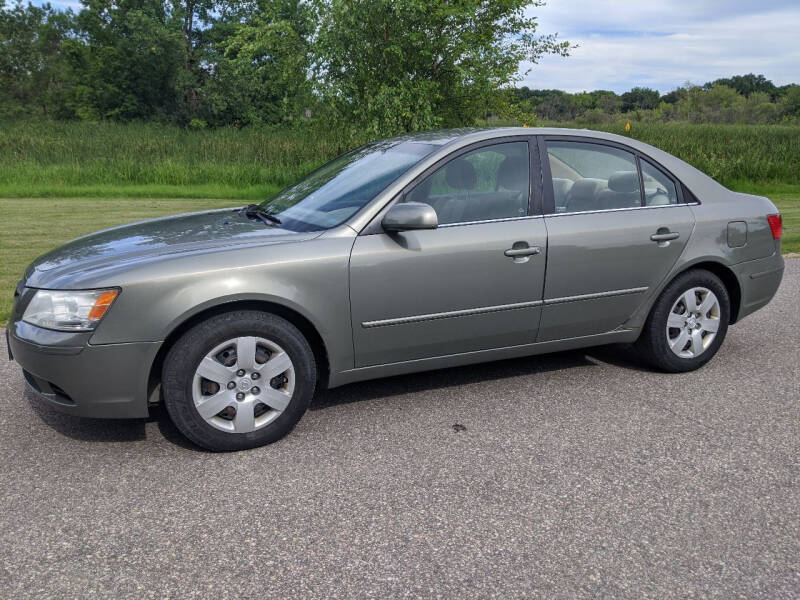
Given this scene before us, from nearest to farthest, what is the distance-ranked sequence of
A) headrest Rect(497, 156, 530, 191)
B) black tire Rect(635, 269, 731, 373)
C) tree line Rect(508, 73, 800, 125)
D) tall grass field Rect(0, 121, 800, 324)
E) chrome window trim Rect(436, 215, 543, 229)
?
chrome window trim Rect(436, 215, 543, 229), headrest Rect(497, 156, 530, 191), black tire Rect(635, 269, 731, 373), tall grass field Rect(0, 121, 800, 324), tree line Rect(508, 73, 800, 125)

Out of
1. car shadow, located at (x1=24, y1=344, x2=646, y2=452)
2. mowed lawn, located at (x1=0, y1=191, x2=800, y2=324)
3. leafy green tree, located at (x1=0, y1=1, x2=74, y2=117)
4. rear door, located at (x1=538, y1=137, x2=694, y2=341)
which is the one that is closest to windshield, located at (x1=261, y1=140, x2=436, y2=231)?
rear door, located at (x1=538, y1=137, x2=694, y2=341)

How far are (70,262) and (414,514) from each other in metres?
2.20

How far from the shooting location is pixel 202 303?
3609 millimetres

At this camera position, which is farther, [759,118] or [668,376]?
[759,118]

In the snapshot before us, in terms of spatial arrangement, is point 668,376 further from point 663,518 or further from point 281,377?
point 281,377

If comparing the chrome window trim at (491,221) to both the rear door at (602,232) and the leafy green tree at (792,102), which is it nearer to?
the rear door at (602,232)

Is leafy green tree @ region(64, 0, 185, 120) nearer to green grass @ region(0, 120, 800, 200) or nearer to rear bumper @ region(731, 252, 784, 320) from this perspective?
green grass @ region(0, 120, 800, 200)

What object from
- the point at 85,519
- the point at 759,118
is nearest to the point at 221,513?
the point at 85,519

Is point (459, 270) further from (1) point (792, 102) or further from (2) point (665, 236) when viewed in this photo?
(1) point (792, 102)

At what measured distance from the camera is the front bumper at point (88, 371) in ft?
11.5

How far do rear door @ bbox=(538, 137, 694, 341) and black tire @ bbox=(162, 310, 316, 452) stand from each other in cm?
155

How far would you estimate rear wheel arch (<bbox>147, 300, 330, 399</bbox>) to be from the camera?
145 inches

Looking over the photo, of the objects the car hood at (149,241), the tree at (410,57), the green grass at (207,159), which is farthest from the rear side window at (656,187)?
the green grass at (207,159)

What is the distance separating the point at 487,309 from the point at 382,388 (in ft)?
3.01
